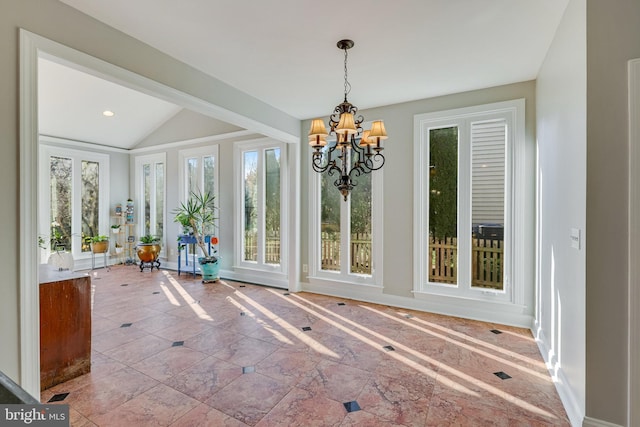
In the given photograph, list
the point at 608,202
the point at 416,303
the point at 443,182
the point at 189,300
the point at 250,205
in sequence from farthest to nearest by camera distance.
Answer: the point at 250,205 → the point at 189,300 → the point at 416,303 → the point at 443,182 → the point at 608,202

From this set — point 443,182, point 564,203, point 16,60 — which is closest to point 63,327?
point 16,60

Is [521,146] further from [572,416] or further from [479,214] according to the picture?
[572,416]

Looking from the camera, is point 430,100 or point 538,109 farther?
point 430,100

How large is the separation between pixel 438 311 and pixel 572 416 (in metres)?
2.04

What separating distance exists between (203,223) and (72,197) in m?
3.23

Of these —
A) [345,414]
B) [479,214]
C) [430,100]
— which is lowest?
[345,414]

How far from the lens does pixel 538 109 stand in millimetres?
3309

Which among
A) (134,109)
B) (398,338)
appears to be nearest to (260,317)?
(398,338)

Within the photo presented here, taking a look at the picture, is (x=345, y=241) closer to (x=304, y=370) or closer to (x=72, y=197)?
(x=304, y=370)

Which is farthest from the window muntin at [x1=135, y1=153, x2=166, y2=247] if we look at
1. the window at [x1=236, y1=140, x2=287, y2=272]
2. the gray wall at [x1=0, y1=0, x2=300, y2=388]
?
the gray wall at [x1=0, y1=0, x2=300, y2=388]

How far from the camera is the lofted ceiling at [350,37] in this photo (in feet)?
7.36

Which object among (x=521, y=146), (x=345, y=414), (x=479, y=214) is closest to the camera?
(x=345, y=414)

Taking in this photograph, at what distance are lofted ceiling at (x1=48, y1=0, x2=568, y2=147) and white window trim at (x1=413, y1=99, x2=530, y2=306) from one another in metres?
0.36

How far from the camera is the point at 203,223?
598 centimetres
